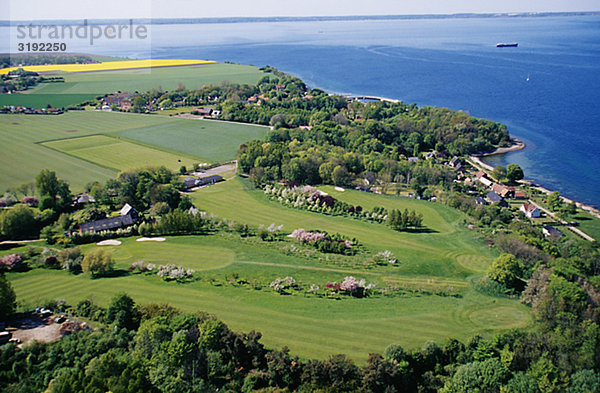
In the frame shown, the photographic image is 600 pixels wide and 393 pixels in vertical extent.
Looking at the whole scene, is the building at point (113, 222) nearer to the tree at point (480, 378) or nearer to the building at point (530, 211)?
the tree at point (480, 378)

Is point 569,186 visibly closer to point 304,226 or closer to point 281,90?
point 304,226

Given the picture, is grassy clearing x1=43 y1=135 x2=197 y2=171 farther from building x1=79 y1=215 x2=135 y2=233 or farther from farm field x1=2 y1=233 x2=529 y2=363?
farm field x1=2 y1=233 x2=529 y2=363

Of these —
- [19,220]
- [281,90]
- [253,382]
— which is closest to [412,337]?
[253,382]

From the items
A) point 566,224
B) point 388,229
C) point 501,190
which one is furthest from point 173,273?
point 501,190

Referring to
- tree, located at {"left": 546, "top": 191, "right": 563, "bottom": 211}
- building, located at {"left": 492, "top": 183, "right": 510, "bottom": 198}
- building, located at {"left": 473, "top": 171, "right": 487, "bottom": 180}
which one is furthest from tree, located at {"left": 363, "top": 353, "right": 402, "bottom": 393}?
building, located at {"left": 473, "top": 171, "right": 487, "bottom": 180}

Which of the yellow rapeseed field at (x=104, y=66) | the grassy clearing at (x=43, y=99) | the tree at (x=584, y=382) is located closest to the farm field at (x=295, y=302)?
the tree at (x=584, y=382)

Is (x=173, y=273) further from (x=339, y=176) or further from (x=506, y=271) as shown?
(x=339, y=176)
